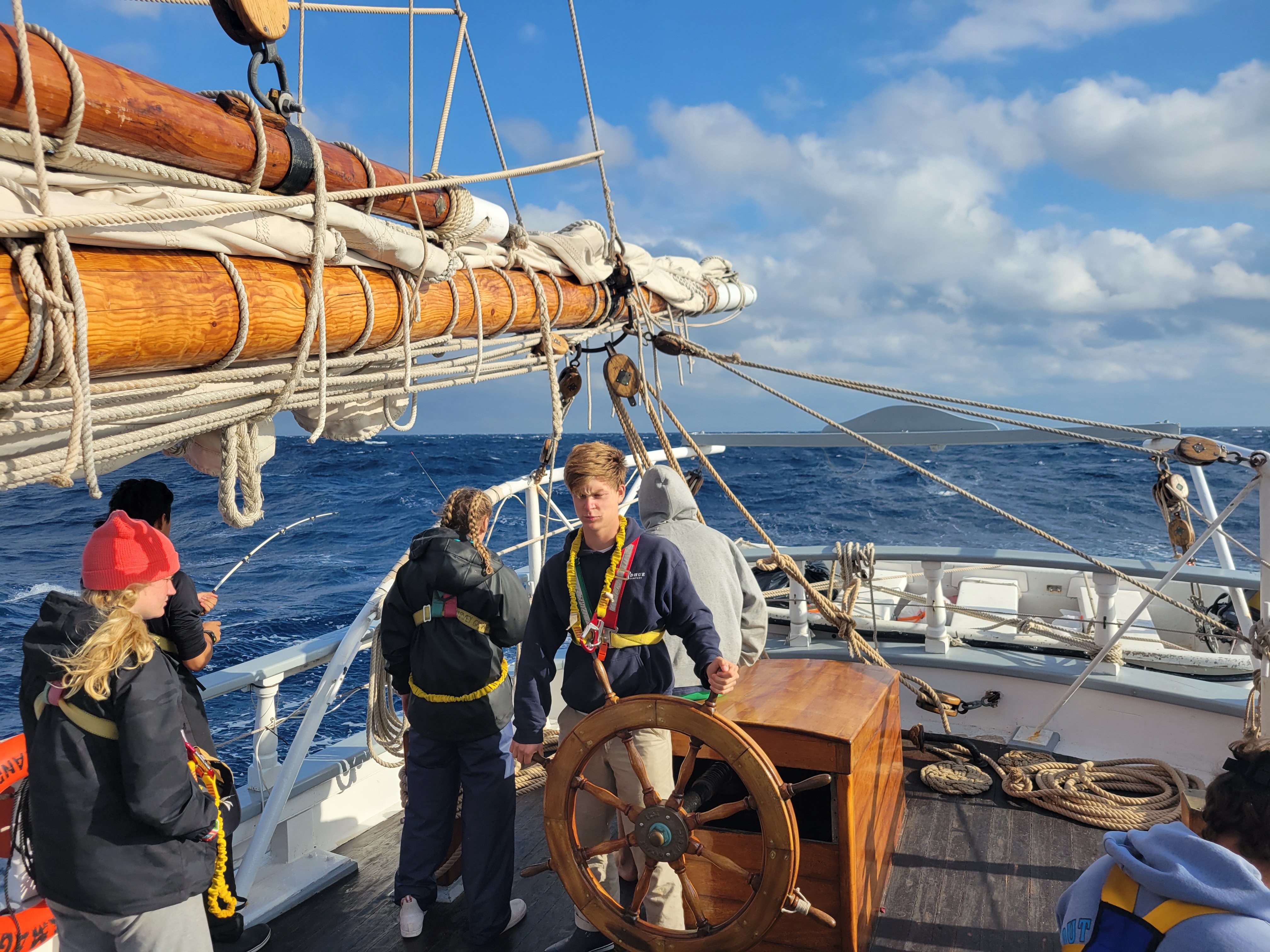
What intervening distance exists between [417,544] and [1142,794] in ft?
9.76

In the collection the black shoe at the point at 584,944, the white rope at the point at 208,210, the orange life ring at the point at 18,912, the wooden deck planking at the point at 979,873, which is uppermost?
the white rope at the point at 208,210

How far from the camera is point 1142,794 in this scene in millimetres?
3412

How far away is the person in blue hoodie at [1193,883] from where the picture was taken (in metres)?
1.17

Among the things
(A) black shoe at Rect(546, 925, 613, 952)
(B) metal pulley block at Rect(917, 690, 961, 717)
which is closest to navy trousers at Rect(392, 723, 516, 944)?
(A) black shoe at Rect(546, 925, 613, 952)

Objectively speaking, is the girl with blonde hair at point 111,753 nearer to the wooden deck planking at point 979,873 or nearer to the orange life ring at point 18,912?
the orange life ring at point 18,912

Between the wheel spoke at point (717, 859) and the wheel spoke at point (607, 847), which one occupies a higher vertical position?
the wheel spoke at point (717, 859)

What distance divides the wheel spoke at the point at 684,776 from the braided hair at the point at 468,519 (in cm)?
86

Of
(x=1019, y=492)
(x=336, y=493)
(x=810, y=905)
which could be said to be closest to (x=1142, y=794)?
(x=810, y=905)

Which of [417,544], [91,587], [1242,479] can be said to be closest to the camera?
[91,587]

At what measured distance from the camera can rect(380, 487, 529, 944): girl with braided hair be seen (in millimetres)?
2609

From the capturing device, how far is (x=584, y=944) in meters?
2.51

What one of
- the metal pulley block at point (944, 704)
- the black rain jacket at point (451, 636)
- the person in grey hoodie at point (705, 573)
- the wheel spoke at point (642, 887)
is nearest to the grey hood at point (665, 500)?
the person in grey hoodie at point (705, 573)

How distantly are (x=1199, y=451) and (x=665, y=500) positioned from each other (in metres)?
2.19

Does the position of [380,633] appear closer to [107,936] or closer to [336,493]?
[107,936]
